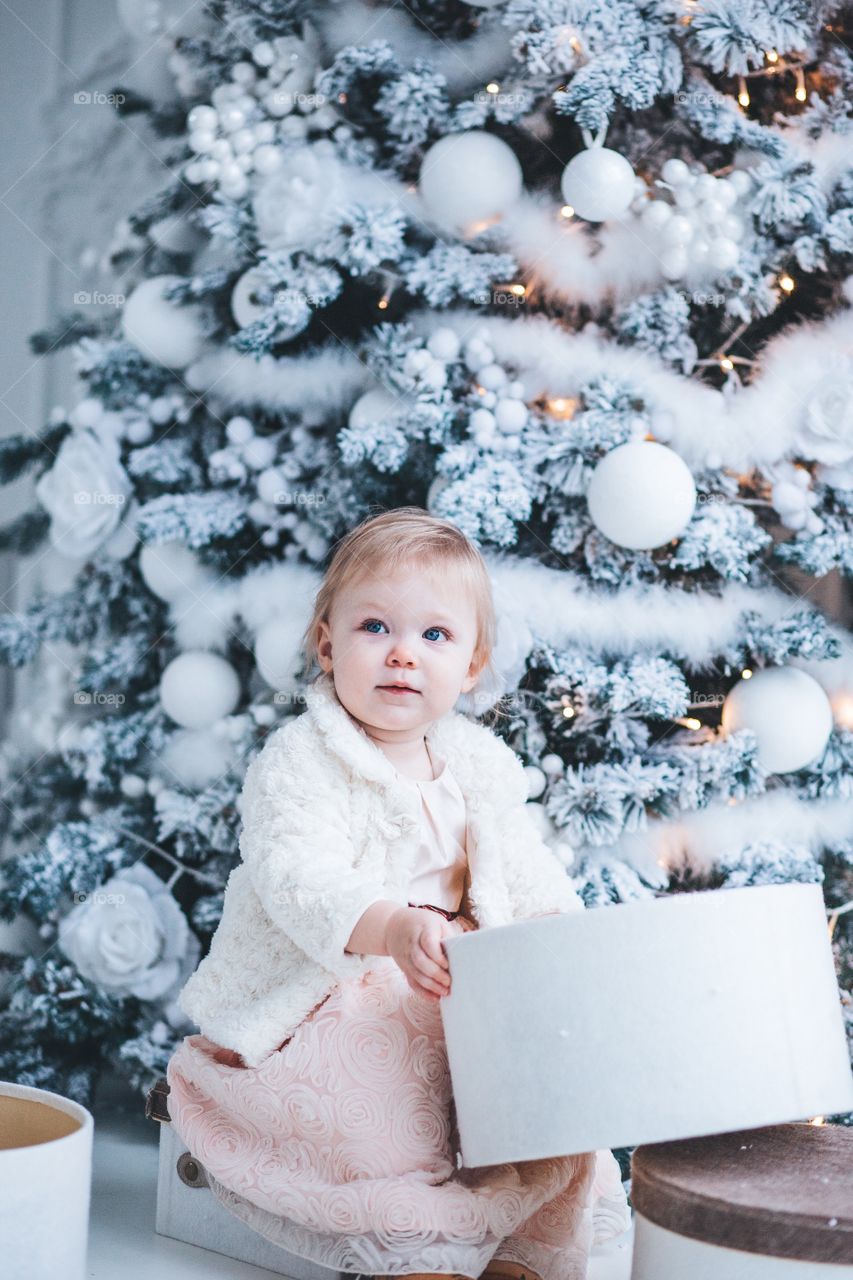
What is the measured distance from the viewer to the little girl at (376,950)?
48.7 inches

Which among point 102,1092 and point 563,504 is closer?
point 563,504

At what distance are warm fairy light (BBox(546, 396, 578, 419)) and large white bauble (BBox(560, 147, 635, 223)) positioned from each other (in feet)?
0.75

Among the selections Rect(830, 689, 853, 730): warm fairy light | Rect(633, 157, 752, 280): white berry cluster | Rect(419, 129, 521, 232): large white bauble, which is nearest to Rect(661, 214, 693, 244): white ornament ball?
Rect(633, 157, 752, 280): white berry cluster

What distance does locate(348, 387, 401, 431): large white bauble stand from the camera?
1.76 m

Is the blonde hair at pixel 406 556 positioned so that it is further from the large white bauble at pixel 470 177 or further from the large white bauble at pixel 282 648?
the large white bauble at pixel 470 177

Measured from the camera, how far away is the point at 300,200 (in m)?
1.78

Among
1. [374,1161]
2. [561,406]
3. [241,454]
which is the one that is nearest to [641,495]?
[561,406]

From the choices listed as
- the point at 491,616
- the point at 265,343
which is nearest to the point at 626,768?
the point at 491,616

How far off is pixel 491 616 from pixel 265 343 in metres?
0.51

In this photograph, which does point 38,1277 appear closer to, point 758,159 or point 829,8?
point 758,159

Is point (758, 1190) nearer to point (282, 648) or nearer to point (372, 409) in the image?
point (282, 648)

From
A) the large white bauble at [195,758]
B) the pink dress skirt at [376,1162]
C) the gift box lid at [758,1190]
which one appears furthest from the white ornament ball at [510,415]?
the gift box lid at [758,1190]

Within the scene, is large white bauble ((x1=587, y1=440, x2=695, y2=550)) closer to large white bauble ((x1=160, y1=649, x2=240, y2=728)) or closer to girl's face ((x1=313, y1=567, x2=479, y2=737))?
girl's face ((x1=313, y1=567, x2=479, y2=737))

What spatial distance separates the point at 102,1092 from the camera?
1950 millimetres
